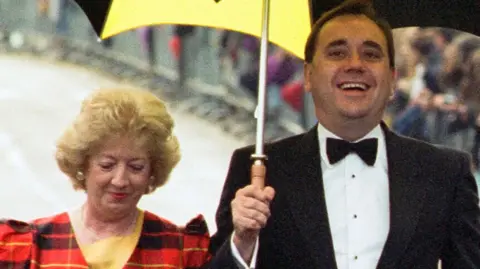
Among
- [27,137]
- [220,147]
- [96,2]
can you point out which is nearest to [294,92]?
[220,147]

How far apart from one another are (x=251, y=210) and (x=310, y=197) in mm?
269

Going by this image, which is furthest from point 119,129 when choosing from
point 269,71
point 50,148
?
point 269,71

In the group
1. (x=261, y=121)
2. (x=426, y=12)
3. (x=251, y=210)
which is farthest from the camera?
(x=426, y=12)

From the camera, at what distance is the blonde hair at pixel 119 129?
2.78 meters

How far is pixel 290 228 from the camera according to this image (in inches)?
109

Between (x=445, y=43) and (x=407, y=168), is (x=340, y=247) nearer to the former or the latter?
(x=407, y=168)

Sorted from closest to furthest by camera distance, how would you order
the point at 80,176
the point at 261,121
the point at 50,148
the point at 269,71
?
the point at 261,121 < the point at 80,176 < the point at 50,148 < the point at 269,71

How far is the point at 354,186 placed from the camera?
2809 mm

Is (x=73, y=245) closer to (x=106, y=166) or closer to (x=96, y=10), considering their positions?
(x=106, y=166)

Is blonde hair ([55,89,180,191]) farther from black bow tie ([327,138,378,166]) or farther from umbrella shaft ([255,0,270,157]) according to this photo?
black bow tie ([327,138,378,166])

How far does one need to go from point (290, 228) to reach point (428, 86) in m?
4.04

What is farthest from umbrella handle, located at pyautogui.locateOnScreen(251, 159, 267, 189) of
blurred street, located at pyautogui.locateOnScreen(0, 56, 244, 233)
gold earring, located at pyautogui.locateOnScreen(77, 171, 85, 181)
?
blurred street, located at pyautogui.locateOnScreen(0, 56, 244, 233)

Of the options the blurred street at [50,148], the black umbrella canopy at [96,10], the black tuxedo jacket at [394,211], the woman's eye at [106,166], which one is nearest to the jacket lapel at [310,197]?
the black tuxedo jacket at [394,211]

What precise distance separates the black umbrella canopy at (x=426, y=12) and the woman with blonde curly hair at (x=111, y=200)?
60 cm
